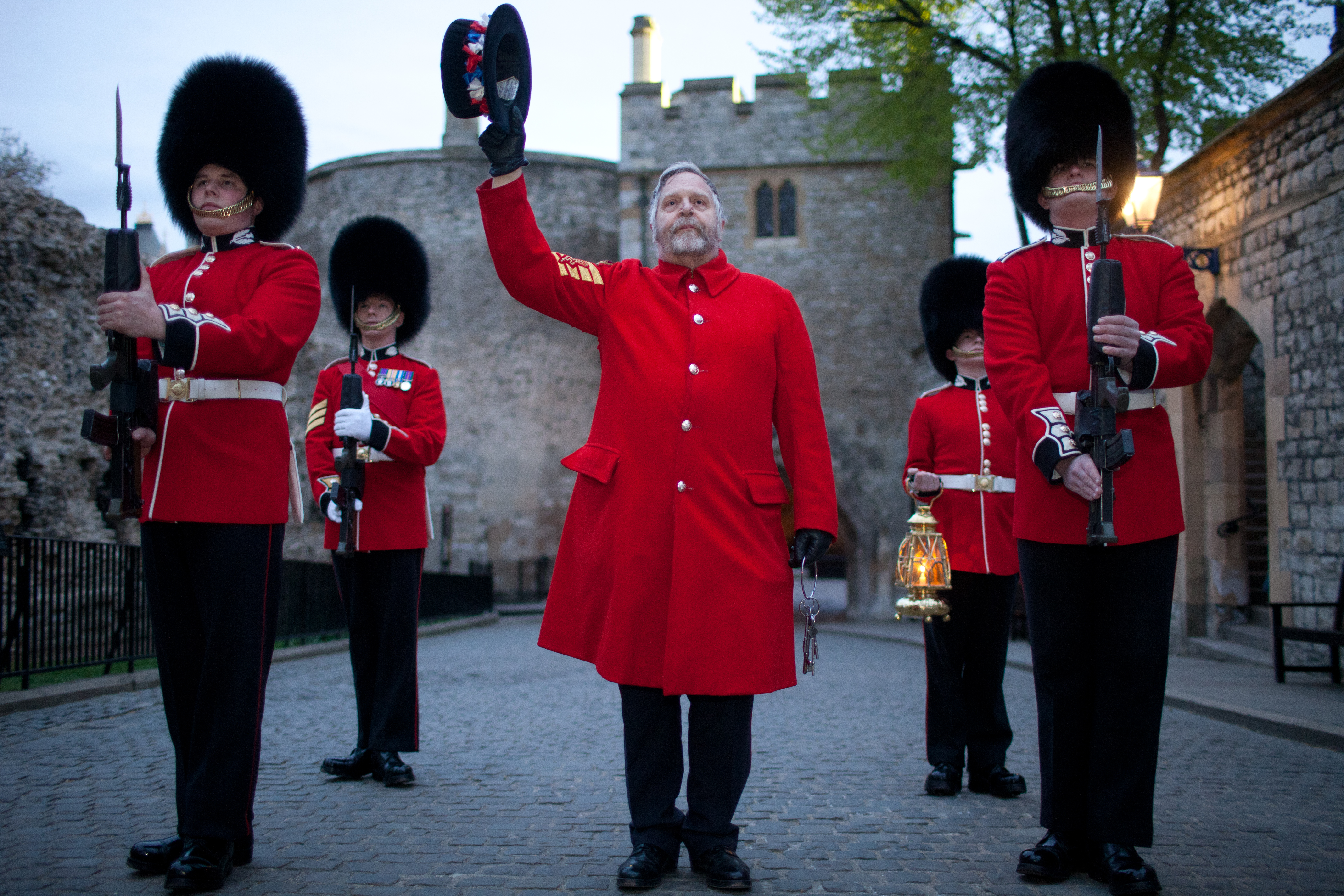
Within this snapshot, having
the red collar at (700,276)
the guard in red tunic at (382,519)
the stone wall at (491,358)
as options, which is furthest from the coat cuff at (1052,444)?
the stone wall at (491,358)

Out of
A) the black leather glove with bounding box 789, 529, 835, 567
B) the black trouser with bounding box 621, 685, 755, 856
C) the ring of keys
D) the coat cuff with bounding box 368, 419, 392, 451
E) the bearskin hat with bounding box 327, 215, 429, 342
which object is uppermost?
the bearskin hat with bounding box 327, 215, 429, 342

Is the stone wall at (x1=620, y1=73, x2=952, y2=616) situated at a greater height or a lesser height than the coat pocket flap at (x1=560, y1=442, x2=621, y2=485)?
greater

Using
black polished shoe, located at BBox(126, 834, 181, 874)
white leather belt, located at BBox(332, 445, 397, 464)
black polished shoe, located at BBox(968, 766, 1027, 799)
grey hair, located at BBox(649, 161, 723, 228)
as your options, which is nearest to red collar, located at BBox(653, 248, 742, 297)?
grey hair, located at BBox(649, 161, 723, 228)

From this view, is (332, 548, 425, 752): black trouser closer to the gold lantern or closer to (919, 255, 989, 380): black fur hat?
the gold lantern

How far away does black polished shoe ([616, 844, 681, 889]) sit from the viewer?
10.7 ft

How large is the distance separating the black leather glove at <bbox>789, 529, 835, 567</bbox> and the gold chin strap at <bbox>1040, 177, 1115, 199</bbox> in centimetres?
138

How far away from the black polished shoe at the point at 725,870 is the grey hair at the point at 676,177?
1955mm

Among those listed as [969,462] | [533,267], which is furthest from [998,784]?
[533,267]

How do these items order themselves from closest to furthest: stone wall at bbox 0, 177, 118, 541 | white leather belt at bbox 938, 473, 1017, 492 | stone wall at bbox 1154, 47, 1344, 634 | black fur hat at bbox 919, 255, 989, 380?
white leather belt at bbox 938, 473, 1017, 492 → black fur hat at bbox 919, 255, 989, 380 → stone wall at bbox 1154, 47, 1344, 634 → stone wall at bbox 0, 177, 118, 541

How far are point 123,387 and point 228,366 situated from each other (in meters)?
0.32

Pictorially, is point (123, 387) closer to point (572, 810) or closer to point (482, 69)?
point (482, 69)

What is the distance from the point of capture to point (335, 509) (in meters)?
5.08

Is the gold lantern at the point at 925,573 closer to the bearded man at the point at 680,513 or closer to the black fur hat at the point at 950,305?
the black fur hat at the point at 950,305

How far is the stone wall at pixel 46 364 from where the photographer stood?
9.91m
